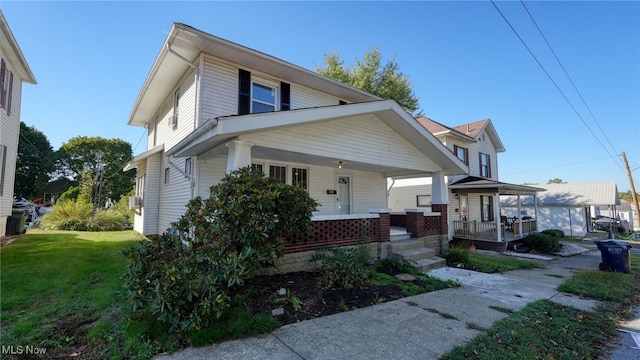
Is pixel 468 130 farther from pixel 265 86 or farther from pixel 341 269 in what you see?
pixel 341 269

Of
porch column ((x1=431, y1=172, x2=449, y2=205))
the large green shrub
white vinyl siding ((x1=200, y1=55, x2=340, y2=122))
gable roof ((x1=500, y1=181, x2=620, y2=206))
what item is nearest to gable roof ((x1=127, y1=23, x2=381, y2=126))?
white vinyl siding ((x1=200, y1=55, x2=340, y2=122))

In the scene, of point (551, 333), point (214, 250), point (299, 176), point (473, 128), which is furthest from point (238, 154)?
point (473, 128)

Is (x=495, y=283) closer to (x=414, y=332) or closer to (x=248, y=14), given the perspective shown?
(x=414, y=332)

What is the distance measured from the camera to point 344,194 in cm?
1098

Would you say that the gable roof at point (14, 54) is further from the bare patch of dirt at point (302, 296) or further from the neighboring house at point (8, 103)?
the bare patch of dirt at point (302, 296)

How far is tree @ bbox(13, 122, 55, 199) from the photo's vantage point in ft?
103

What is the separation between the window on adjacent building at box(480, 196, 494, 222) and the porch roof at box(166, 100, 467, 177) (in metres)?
9.88

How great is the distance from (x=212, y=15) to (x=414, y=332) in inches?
397

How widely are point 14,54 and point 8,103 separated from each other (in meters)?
1.65

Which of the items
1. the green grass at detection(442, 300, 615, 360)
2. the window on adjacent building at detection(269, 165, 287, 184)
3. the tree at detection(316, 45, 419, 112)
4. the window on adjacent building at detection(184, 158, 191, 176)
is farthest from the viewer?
the tree at detection(316, 45, 419, 112)

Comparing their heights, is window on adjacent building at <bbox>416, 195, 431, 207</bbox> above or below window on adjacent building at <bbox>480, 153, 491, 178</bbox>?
below

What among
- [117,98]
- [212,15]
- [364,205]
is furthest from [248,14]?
[117,98]

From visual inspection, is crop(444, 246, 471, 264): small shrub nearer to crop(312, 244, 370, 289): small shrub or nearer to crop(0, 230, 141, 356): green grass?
crop(312, 244, 370, 289): small shrub

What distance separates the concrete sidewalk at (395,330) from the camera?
10.5ft
